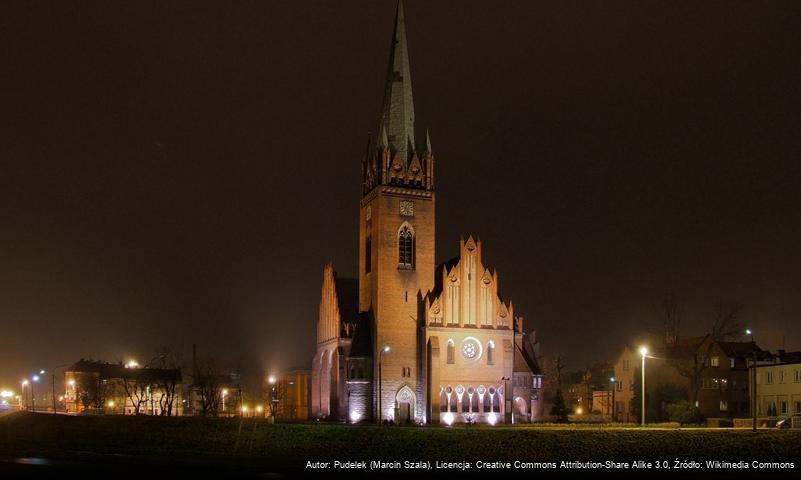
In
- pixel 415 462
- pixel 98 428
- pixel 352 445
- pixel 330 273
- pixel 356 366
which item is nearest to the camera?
pixel 415 462

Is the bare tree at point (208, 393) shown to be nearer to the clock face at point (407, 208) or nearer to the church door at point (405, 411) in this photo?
the church door at point (405, 411)

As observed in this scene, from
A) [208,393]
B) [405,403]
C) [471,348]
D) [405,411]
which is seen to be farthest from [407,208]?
[208,393]

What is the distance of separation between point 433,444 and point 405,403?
934 inches

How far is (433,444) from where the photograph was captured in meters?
66.5

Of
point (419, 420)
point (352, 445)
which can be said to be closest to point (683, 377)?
point (419, 420)

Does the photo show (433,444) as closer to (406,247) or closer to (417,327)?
(417,327)

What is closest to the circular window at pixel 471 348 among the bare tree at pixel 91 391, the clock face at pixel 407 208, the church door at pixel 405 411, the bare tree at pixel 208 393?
the church door at pixel 405 411

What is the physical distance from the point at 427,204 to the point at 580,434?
33.8 metres

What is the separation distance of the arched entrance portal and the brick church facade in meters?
0.10

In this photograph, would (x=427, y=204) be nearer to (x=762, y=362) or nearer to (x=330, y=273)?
(x=330, y=273)

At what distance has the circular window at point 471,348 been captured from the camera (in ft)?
297

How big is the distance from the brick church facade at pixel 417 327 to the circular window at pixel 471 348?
Answer: 0.09 meters

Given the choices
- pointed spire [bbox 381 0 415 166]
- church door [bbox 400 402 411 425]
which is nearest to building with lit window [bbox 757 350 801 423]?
church door [bbox 400 402 411 425]

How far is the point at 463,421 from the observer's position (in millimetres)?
88875
